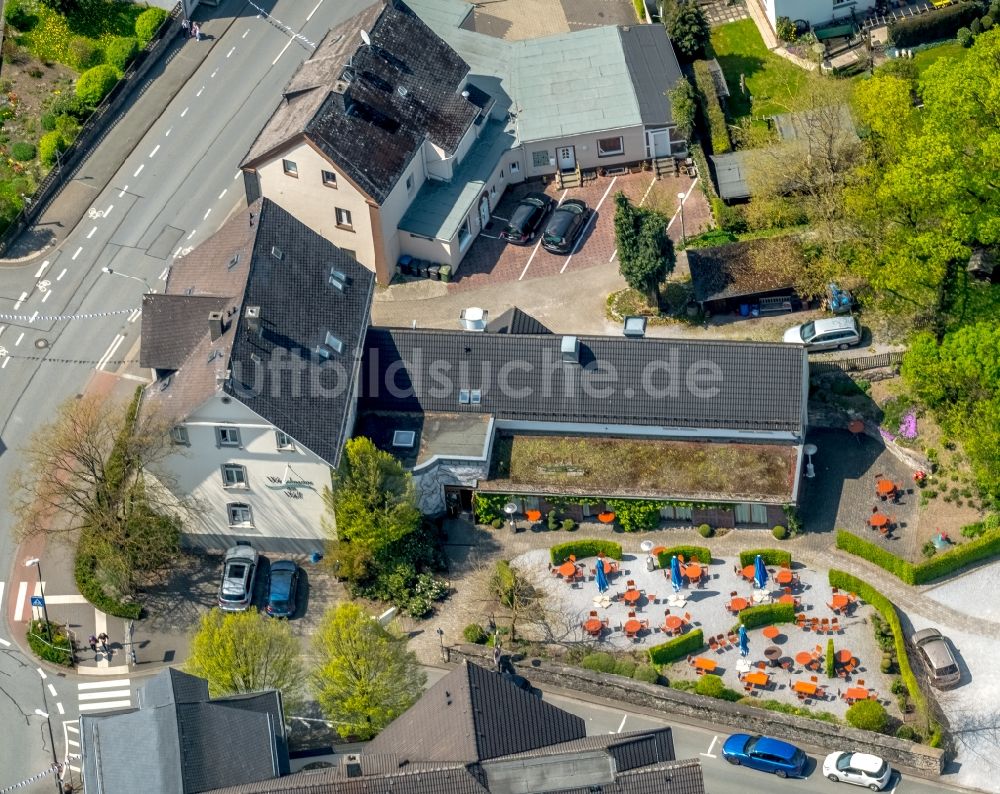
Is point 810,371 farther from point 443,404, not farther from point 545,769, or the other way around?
point 545,769

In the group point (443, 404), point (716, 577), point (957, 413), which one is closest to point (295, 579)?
point (443, 404)

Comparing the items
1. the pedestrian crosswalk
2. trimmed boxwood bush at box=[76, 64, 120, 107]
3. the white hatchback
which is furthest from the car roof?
trimmed boxwood bush at box=[76, 64, 120, 107]

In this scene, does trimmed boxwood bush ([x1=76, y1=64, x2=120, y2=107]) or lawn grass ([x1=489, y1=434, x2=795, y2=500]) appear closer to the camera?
lawn grass ([x1=489, y1=434, x2=795, y2=500])

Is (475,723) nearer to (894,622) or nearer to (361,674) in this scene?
(361,674)

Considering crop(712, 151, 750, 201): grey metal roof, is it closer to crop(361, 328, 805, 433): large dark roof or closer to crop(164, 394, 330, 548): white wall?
crop(361, 328, 805, 433): large dark roof

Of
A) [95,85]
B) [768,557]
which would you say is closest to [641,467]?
[768,557]

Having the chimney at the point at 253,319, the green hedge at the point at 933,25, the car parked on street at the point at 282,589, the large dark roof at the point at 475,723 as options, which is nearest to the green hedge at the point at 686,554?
the large dark roof at the point at 475,723
